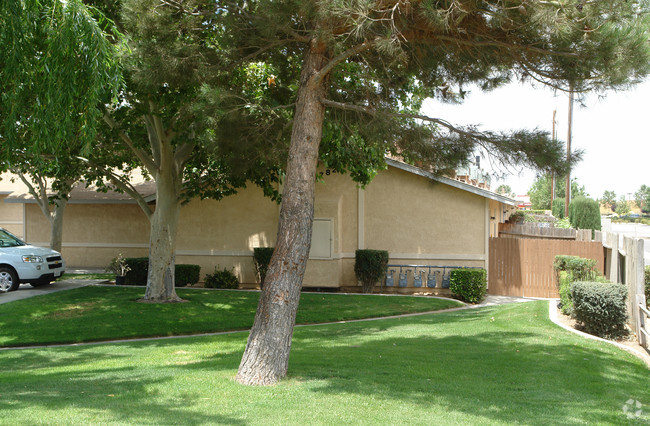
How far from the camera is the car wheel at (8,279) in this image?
17.0 metres

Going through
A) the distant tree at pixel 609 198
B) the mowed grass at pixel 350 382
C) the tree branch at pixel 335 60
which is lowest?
the mowed grass at pixel 350 382

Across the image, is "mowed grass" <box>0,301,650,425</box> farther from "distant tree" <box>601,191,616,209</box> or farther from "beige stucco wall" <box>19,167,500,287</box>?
"distant tree" <box>601,191,616,209</box>

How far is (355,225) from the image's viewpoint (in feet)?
64.5

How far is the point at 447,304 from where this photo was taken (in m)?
16.7

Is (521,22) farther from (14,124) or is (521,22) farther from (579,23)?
(14,124)

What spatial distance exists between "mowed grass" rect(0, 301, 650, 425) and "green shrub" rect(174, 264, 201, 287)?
24.2 ft

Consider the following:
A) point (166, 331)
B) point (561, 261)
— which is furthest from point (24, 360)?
point (561, 261)

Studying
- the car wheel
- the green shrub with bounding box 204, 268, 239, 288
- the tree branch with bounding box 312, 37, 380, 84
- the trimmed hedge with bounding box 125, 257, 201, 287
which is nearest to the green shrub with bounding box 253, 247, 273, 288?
the green shrub with bounding box 204, 268, 239, 288

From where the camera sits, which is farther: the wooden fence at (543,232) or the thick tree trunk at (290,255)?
the wooden fence at (543,232)

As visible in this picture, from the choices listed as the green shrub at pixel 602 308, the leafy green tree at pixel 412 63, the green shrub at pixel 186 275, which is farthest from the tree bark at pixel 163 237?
the green shrub at pixel 602 308

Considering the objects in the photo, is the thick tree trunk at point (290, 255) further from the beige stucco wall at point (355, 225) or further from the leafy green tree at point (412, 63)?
the beige stucco wall at point (355, 225)

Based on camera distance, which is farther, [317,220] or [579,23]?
[317,220]

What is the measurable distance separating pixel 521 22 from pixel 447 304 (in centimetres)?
1016

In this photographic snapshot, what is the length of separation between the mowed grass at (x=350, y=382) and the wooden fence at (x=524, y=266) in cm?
681
